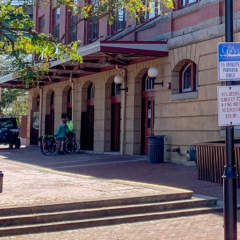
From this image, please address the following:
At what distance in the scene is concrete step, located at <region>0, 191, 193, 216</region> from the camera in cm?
791

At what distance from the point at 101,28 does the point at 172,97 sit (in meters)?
7.00

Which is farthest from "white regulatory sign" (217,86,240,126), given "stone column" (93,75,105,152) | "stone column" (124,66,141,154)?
"stone column" (93,75,105,152)

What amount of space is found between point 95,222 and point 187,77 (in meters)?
10.4

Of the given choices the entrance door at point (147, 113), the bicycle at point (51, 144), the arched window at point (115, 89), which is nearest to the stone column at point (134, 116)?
the entrance door at point (147, 113)

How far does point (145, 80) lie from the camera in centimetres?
1997

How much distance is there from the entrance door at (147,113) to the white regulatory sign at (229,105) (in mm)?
13086

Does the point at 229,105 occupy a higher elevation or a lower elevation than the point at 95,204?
higher

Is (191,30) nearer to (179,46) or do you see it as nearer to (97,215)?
(179,46)

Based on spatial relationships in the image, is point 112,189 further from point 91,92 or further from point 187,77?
point 91,92

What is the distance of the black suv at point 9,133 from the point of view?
27.8m

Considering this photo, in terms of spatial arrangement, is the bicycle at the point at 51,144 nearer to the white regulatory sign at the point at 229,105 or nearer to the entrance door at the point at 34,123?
the entrance door at the point at 34,123

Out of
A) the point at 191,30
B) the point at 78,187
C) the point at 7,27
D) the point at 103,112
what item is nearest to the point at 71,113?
the point at 103,112

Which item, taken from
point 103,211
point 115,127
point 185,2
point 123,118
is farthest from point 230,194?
point 115,127

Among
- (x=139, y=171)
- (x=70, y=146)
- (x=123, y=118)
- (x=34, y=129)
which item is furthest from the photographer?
(x=34, y=129)
